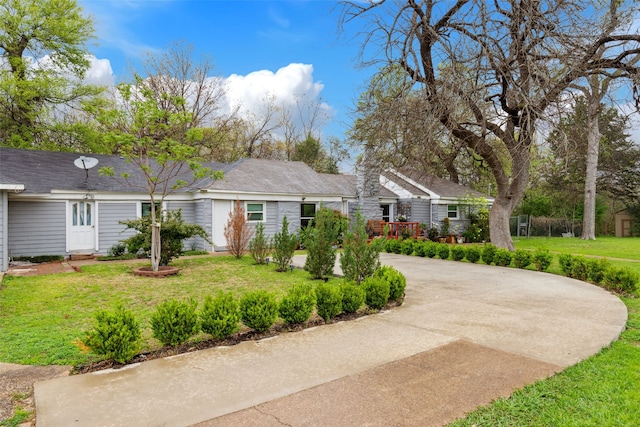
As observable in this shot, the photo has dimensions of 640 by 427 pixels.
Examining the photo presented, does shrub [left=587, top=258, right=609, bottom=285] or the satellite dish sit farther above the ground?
the satellite dish

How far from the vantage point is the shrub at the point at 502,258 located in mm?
11625

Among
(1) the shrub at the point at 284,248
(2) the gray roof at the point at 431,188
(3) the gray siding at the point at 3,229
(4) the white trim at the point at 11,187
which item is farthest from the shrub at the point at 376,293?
(2) the gray roof at the point at 431,188

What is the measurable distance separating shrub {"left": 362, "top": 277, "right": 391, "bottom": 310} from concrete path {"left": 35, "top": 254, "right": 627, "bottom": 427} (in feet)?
0.83

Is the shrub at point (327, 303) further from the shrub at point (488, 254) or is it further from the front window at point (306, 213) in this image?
the front window at point (306, 213)

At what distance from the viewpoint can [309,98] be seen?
31500 millimetres

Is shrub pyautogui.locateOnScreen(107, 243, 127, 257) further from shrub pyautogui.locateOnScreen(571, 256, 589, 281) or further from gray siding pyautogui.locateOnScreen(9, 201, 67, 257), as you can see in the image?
shrub pyautogui.locateOnScreen(571, 256, 589, 281)

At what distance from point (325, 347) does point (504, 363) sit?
1840 millimetres

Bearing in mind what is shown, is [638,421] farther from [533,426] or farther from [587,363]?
[587,363]

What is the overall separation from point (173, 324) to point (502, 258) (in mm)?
10133

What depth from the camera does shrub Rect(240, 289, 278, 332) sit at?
15.8 feet

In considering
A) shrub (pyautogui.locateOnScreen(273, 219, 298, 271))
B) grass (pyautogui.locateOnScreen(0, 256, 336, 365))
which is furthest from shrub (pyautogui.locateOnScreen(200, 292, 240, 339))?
shrub (pyautogui.locateOnScreen(273, 219, 298, 271))

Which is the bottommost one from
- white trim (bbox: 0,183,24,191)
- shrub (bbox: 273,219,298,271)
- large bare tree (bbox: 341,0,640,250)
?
shrub (bbox: 273,219,298,271)

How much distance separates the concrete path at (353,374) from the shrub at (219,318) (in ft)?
0.85

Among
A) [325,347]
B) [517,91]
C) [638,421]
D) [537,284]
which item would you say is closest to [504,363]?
[638,421]
